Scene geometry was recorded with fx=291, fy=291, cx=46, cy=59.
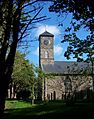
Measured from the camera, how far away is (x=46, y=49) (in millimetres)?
92250

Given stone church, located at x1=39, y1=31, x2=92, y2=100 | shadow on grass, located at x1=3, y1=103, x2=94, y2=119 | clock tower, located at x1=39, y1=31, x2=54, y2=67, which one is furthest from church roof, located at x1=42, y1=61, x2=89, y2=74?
A: shadow on grass, located at x1=3, y1=103, x2=94, y2=119

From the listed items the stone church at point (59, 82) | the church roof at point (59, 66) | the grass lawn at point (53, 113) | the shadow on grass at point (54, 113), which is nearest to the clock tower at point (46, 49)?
the stone church at point (59, 82)

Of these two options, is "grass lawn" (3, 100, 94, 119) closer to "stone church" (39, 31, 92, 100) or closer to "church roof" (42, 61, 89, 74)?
"stone church" (39, 31, 92, 100)

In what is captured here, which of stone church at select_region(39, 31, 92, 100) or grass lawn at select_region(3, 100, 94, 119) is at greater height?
stone church at select_region(39, 31, 92, 100)

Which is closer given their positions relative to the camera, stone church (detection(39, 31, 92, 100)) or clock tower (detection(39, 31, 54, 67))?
stone church (detection(39, 31, 92, 100))

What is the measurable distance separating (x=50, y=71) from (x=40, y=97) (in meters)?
7.80

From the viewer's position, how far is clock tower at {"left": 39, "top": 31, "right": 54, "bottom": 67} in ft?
296

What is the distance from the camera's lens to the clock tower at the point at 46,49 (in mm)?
90312

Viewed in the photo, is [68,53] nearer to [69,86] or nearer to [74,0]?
[74,0]

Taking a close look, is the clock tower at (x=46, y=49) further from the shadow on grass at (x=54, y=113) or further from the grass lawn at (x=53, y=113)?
the shadow on grass at (x=54, y=113)

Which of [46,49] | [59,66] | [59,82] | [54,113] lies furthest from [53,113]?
[46,49]

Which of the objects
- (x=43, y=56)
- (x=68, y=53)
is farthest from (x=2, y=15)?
(x=43, y=56)

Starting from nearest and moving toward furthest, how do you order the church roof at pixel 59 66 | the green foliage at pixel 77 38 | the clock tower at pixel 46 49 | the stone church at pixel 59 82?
the green foliage at pixel 77 38 < the stone church at pixel 59 82 < the church roof at pixel 59 66 < the clock tower at pixel 46 49

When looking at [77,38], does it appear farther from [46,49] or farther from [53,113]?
[46,49]
